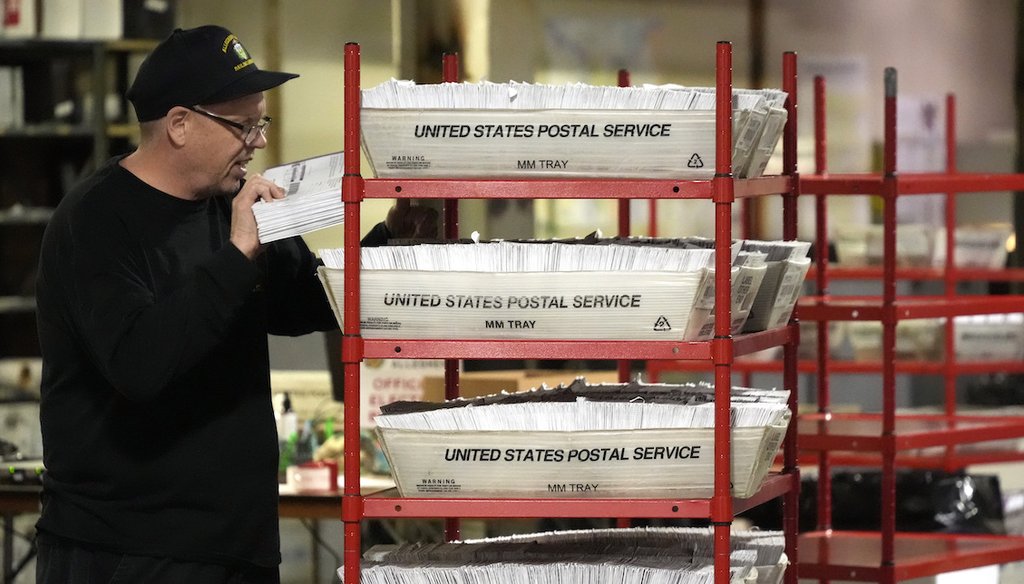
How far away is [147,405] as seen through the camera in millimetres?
2943

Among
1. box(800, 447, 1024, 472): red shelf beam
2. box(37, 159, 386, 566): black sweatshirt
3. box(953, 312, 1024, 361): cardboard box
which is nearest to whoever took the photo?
box(37, 159, 386, 566): black sweatshirt

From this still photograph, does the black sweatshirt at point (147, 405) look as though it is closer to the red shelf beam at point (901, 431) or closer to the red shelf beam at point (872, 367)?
the red shelf beam at point (901, 431)

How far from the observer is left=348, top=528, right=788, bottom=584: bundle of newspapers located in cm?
288

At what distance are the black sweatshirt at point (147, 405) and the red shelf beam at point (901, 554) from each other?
5.45 ft

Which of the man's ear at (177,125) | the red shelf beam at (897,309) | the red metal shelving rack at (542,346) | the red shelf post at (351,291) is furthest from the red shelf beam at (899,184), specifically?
the man's ear at (177,125)

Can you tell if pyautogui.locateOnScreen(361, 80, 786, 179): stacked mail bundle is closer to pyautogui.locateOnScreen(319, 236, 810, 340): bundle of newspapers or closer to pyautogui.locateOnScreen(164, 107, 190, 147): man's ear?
pyautogui.locateOnScreen(319, 236, 810, 340): bundle of newspapers

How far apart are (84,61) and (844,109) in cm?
354

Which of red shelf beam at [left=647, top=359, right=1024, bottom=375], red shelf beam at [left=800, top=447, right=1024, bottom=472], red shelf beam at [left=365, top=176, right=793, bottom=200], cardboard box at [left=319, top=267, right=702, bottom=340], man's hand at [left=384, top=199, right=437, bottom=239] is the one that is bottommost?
red shelf beam at [left=800, top=447, right=1024, bottom=472]

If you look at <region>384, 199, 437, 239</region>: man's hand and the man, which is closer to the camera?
the man

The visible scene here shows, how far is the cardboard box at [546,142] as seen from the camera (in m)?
2.75

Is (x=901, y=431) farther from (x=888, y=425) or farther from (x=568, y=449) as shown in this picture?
(x=568, y=449)

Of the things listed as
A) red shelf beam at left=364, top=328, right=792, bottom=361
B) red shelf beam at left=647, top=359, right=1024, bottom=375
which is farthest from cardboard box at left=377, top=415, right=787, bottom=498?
red shelf beam at left=647, top=359, right=1024, bottom=375

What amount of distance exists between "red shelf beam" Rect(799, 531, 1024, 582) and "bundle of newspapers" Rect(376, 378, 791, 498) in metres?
1.26

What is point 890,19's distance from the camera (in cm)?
688
